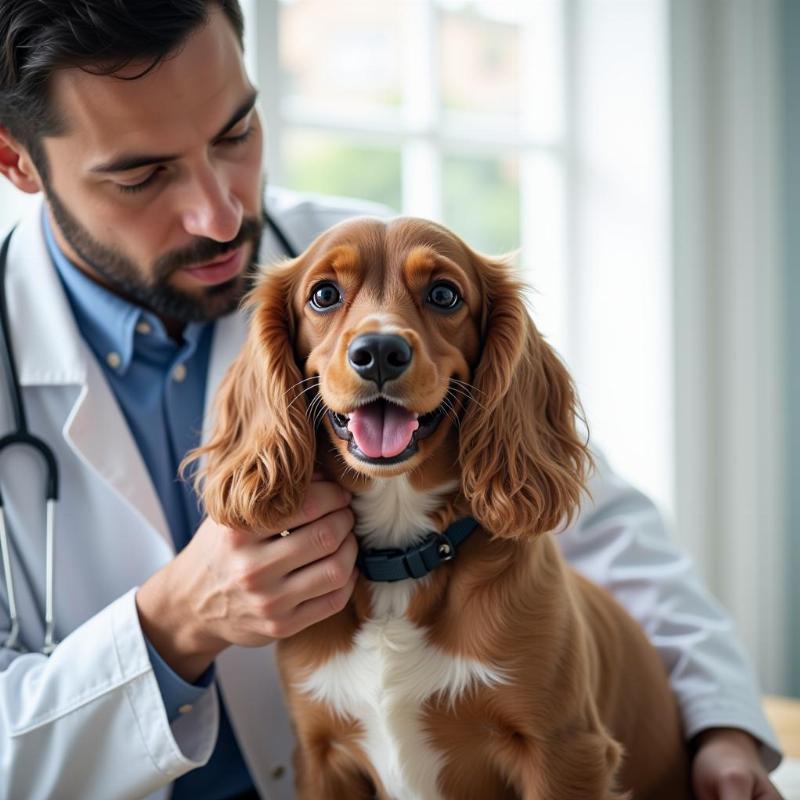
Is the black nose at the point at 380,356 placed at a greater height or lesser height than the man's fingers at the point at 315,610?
greater

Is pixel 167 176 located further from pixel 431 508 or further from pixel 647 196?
pixel 647 196

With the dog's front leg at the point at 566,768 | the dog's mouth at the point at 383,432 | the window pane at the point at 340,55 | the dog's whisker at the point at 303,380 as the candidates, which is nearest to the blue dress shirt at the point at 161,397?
the dog's whisker at the point at 303,380

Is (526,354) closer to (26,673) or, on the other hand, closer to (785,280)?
(26,673)

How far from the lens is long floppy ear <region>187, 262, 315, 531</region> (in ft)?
4.08

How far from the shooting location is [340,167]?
296 cm

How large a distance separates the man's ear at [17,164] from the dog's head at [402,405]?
1.77 feet

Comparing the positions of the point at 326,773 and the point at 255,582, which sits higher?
the point at 255,582

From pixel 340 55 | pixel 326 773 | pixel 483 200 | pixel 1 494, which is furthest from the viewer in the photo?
pixel 483 200

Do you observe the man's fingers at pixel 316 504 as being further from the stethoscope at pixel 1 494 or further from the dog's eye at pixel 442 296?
the stethoscope at pixel 1 494

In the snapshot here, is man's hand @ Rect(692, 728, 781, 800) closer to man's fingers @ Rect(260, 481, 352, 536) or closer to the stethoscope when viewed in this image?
man's fingers @ Rect(260, 481, 352, 536)

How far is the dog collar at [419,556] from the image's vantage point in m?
1.25

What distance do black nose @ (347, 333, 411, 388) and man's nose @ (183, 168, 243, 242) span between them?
1.45 feet

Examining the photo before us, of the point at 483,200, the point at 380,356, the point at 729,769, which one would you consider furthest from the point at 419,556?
the point at 483,200

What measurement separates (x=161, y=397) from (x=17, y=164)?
46cm
